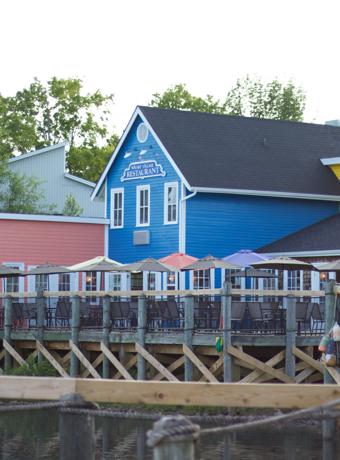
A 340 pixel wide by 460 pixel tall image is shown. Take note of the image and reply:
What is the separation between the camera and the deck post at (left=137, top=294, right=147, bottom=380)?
84.4 ft

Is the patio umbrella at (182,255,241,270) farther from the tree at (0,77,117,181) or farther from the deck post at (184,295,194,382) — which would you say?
the tree at (0,77,117,181)

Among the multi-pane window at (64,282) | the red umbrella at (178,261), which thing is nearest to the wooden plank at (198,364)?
the red umbrella at (178,261)

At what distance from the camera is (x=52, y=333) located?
93.9 ft

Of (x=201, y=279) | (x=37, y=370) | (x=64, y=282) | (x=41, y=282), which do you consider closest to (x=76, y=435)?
(x=37, y=370)

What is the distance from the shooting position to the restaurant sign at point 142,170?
39094 millimetres

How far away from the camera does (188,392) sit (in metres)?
8.53

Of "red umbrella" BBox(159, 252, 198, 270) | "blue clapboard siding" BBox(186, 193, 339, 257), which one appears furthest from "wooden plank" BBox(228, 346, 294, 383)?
"blue clapboard siding" BBox(186, 193, 339, 257)

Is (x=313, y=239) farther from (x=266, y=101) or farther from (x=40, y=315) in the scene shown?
(x=266, y=101)

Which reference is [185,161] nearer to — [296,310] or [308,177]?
[308,177]

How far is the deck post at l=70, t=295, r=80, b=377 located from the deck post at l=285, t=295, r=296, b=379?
5.78 meters

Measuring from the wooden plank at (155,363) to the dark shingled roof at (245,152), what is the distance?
40.2 feet

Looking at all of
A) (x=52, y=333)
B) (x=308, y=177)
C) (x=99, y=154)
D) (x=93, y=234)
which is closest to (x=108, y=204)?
(x=93, y=234)

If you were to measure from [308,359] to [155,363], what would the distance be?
363 centimetres

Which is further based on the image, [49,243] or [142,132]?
[142,132]
